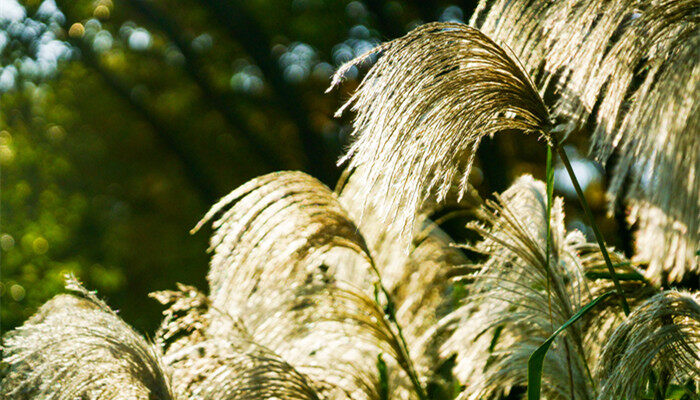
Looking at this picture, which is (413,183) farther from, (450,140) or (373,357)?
(373,357)

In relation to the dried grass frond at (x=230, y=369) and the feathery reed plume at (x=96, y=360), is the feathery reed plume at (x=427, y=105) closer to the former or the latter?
the dried grass frond at (x=230, y=369)

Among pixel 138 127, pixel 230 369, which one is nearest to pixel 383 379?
pixel 230 369

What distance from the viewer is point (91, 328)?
1928 millimetres

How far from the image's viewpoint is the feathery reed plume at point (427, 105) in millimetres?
1215

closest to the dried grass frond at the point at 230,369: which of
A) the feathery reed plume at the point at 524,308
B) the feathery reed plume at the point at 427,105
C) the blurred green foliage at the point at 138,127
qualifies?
the feathery reed plume at the point at 524,308

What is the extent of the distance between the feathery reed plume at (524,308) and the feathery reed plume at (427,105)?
1.42ft

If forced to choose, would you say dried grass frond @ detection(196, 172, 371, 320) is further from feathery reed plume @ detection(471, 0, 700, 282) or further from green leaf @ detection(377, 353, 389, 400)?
feathery reed plume @ detection(471, 0, 700, 282)

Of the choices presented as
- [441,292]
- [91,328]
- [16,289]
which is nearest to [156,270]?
[16,289]

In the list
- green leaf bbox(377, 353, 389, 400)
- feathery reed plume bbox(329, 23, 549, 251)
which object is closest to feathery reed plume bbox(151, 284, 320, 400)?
green leaf bbox(377, 353, 389, 400)

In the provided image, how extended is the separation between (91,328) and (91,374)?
13 centimetres

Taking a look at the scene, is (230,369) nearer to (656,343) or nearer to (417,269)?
(656,343)

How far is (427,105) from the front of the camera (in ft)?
4.03

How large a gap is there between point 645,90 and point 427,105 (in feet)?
1.31

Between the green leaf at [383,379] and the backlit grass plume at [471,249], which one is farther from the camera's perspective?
the green leaf at [383,379]
